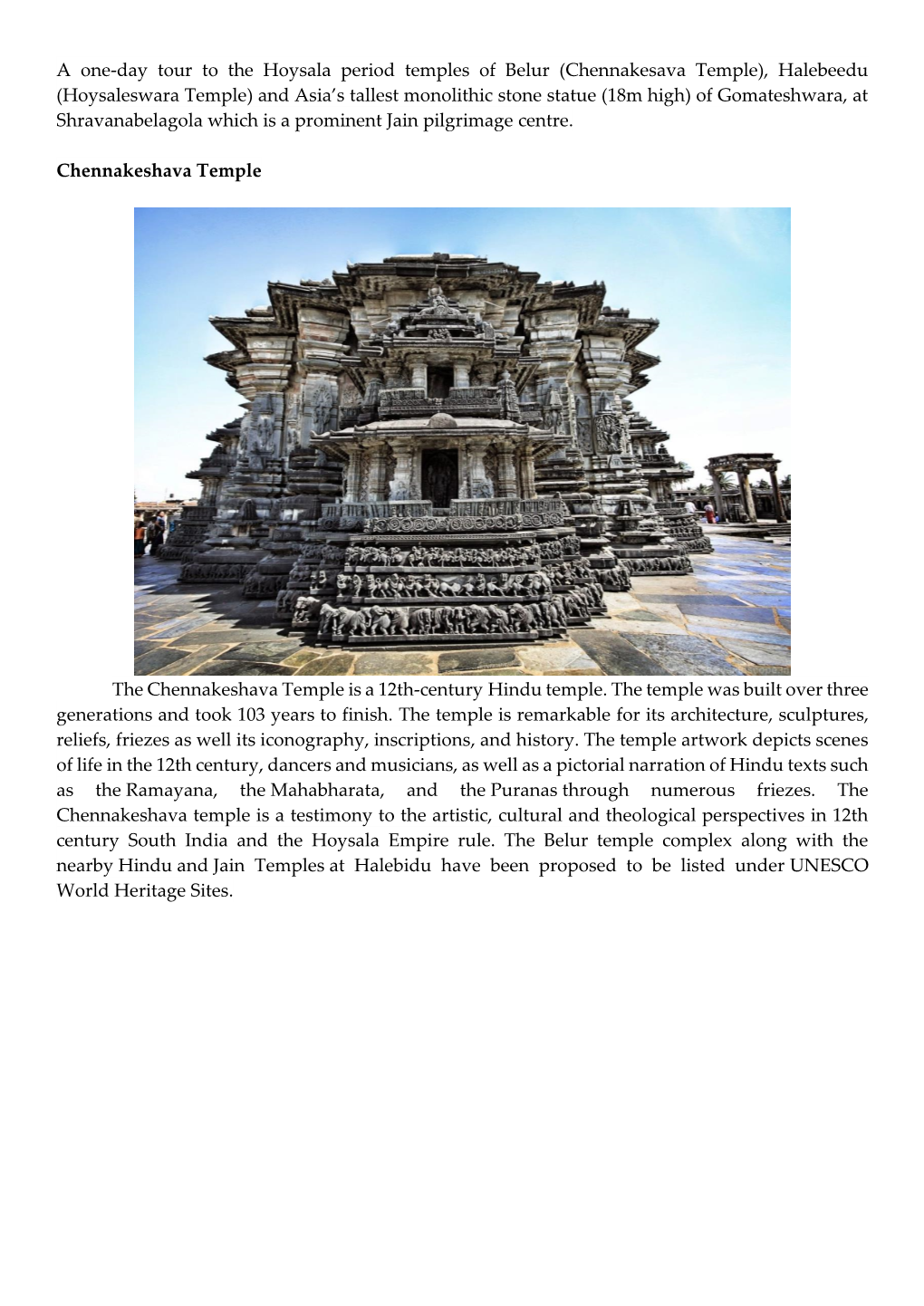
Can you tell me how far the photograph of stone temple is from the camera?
6422 millimetres

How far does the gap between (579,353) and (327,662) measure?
48.2 ft

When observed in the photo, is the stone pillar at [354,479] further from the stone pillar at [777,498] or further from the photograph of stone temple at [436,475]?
the stone pillar at [777,498]

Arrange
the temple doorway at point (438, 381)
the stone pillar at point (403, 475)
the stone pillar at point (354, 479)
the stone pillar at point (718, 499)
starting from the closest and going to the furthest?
the stone pillar at point (403, 475), the stone pillar at point (354, 479), the temple doorway at point (438, 381), the stone pillar at point (718, 499)

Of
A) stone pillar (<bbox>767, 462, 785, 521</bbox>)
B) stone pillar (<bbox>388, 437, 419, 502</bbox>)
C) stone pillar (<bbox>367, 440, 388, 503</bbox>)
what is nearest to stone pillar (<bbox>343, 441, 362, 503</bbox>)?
stone pillar (<bbox>367, 440, 388, 503</bbox>)

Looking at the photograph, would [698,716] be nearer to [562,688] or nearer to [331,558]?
[562,688]

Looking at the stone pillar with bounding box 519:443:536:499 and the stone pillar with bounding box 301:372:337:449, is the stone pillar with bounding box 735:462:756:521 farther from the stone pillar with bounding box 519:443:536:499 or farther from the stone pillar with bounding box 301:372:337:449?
the stone pillar with bounding box 519:443:536:499

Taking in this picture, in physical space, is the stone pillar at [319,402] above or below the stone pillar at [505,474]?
above

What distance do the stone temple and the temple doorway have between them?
37mm

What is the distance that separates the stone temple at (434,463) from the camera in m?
6.60

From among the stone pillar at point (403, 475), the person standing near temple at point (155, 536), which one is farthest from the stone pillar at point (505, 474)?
the person standing near temple at point (155, 536)

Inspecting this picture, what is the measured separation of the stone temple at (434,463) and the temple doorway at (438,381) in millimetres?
37

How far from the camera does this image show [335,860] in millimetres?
2436

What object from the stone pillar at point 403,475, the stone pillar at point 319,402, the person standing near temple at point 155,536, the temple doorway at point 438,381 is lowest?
the stone pillar at point 403,475

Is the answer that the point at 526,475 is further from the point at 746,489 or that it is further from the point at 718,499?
the point at 718,499
